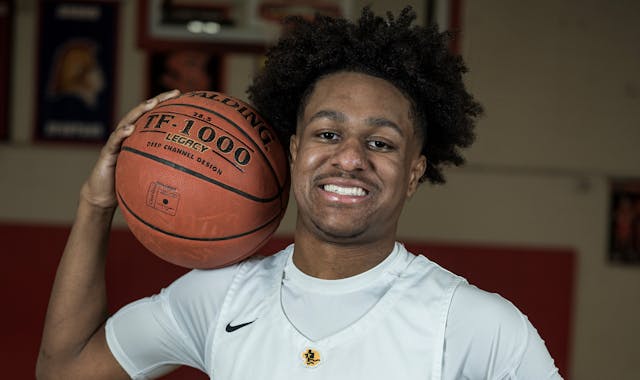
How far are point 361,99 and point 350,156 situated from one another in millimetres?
136

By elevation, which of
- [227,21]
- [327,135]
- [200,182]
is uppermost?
[227,21]

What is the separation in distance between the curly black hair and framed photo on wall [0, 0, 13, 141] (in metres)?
2.32

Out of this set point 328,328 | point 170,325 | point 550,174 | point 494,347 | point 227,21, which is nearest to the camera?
point 494,347

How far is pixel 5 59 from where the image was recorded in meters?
3.70

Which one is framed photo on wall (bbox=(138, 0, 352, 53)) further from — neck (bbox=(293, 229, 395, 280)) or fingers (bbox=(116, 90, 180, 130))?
neck (bbox=(293, 229, 395, 280))

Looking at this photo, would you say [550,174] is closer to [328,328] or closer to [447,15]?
[447,15]

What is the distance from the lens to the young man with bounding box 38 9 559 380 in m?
1.44

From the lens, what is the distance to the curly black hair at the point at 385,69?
5.28 ft

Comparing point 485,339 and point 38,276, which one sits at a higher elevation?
point 485,339

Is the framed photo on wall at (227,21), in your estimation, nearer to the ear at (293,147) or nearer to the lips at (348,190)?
the ear at (293,147)

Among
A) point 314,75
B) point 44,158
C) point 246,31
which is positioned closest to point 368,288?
point 314,75

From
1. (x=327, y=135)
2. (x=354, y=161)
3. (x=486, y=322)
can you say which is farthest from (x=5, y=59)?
(x=486, y=322)

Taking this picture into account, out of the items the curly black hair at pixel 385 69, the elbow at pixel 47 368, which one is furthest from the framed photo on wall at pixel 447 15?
the elbow at pixel 47 368

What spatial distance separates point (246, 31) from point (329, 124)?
7.05 feet
